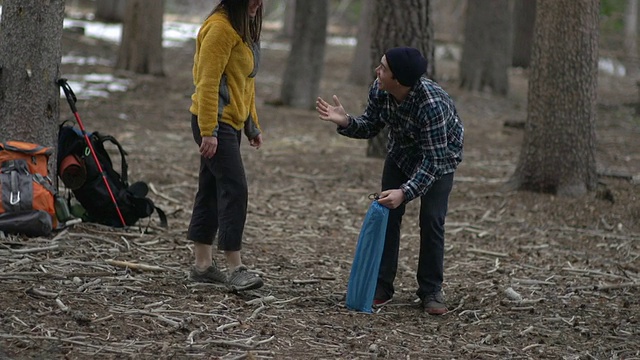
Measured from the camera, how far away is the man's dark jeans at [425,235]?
19.0 ft

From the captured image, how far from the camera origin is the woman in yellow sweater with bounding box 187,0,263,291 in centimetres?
554

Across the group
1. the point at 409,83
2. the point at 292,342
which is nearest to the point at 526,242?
the point at 409,83

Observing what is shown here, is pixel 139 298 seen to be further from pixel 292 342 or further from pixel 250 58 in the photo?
pixel 250 58

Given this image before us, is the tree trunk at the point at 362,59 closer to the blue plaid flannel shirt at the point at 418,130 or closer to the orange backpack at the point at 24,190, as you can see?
the orange backpack at the point at 24,190

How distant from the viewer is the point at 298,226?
8.48 meters

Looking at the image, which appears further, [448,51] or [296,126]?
[448,51]

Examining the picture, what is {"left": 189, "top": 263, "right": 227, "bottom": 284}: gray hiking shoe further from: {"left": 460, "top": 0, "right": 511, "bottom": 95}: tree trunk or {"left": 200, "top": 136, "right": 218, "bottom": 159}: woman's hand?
{"left": 460, "top": 0, "right": 511, "bottom": 95}: tree trunk

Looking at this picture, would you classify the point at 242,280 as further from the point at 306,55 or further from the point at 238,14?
the point at 306,55

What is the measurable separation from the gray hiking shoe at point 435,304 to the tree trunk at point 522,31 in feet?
67.1

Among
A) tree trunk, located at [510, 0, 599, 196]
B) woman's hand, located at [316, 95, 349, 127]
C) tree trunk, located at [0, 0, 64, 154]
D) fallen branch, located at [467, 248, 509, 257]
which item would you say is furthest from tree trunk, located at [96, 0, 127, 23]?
woman's hand, located at [316, 95, 349, 127]

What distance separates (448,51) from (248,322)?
2627cm

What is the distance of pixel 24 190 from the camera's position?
6.49m

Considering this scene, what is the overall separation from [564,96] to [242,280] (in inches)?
189

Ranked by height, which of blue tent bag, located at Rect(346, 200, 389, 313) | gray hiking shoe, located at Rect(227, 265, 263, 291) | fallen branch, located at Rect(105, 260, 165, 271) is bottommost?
fallen branch, located at Rect(105, 260, 165, 271)
